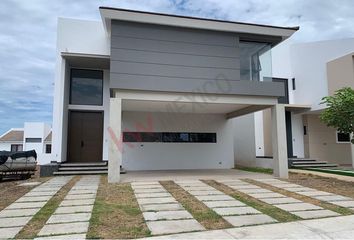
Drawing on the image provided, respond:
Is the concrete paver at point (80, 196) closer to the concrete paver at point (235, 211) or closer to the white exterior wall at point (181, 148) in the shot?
the concrete paver at point (235, 211)

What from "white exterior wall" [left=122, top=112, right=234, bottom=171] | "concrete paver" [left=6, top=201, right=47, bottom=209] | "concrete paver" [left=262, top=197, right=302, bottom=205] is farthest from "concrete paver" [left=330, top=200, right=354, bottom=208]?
"white exterior wall" [left=122, top=112, right=234, bottom=171]

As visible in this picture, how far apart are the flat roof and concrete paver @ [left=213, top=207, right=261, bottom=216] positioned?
6439 mm

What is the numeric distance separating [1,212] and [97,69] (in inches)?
341

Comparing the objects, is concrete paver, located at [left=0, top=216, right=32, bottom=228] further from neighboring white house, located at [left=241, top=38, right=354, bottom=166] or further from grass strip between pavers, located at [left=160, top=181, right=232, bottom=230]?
neighboring white house, located at [left=241, top=38, right=354, bottom=166]

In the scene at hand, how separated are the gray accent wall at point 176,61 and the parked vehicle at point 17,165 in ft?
14.2

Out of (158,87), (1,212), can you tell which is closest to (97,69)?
(158,87)

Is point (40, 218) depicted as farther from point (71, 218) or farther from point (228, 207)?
point (228, 207)

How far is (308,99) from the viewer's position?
49.9 feet

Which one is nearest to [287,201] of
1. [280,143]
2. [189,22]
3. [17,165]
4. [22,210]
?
[280,143]

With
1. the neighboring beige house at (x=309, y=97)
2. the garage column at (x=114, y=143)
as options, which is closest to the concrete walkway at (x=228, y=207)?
the garage column at (x=114, y=143)

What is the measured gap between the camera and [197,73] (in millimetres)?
9453

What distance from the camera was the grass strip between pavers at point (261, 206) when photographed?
467cm

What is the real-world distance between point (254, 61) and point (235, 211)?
21.7 feet

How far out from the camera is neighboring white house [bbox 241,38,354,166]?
14.3 meters
